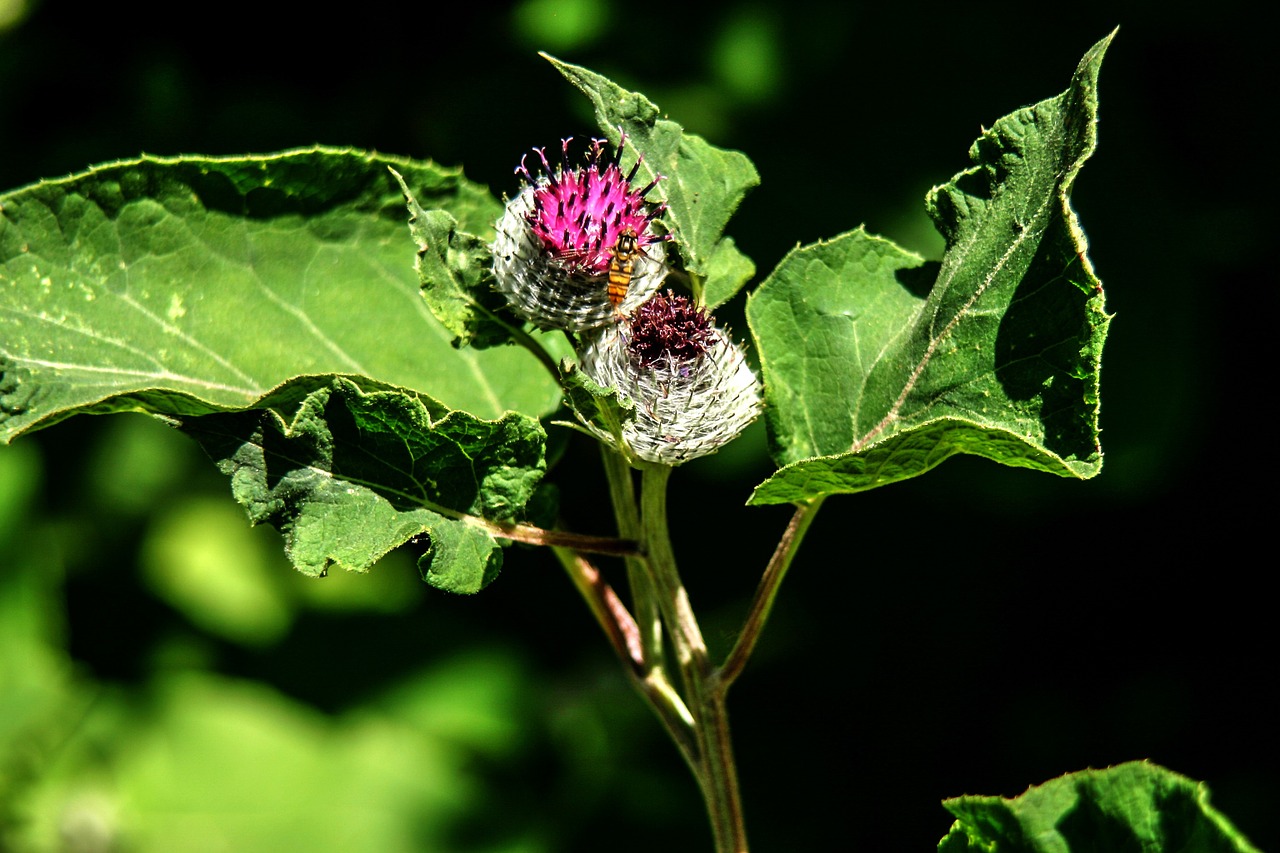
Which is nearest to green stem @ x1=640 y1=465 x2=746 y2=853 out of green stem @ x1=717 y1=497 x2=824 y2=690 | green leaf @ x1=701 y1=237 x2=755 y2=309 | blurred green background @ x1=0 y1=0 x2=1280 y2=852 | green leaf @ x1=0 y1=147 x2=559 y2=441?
green stem @ x1=717 y1=497 x2=824 y2=690

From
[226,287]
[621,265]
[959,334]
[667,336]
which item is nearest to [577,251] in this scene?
[621,265]

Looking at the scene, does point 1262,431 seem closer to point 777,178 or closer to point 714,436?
point 777,178

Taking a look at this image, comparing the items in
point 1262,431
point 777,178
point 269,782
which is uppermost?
point 777,178

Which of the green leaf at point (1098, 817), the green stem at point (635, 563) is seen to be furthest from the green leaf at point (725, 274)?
the green leaf at point (1098, 817)

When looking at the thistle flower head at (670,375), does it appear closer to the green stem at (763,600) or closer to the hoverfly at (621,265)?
the hoverfly at (621,265)

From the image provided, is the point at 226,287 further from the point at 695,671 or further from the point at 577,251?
the point at 695,671

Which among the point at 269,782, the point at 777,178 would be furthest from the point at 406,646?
the point at 777,178
